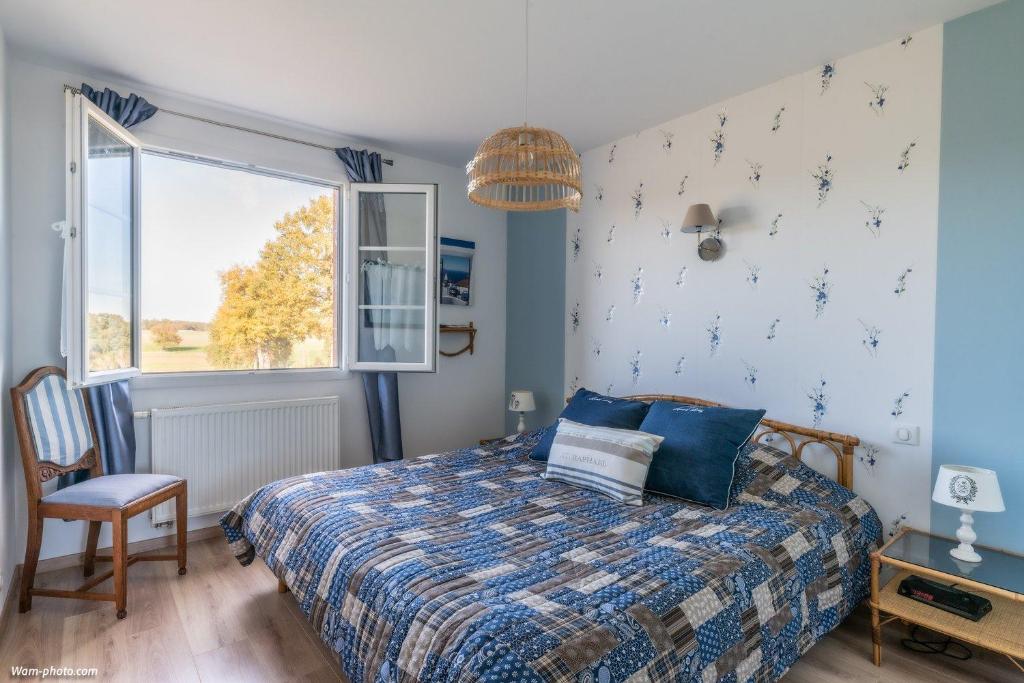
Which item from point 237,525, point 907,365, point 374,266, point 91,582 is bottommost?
point 91,582

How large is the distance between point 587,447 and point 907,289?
1613 mm

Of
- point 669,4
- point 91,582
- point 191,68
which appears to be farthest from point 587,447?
point 191,68

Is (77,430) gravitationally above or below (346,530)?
above

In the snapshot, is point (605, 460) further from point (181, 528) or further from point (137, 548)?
point (137, 548)

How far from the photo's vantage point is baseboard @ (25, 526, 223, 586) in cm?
272

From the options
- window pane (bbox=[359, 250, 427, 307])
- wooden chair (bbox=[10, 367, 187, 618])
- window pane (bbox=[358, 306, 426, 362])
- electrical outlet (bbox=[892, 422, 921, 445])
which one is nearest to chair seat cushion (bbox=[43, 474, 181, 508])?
wooden chair (bbox=[10, 367, 187, 618])

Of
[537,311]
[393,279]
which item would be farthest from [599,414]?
[393,279]

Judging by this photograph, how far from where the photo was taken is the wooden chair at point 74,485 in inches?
91.8

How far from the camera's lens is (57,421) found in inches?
102

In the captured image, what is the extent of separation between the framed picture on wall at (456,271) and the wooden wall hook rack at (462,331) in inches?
7.4

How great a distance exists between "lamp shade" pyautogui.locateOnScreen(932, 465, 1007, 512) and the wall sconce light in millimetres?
1512

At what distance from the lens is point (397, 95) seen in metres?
2.96

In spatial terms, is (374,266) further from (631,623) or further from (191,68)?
(631,623)

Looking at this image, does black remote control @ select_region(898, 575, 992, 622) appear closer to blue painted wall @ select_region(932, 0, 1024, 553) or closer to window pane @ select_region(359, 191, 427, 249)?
blue painted wall @ select_region(932, 0, 1024, 553)
